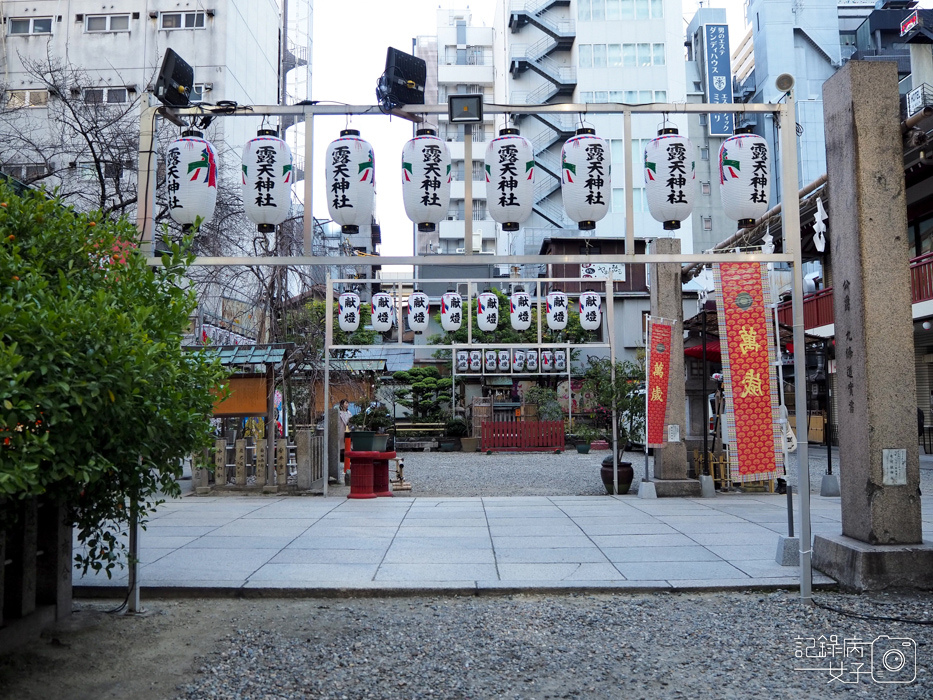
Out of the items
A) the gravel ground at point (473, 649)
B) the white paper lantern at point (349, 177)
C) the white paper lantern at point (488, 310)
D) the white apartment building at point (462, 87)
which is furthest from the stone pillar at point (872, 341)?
the white apartment building at point (462, 87)

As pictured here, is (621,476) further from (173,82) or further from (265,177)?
(173,82)

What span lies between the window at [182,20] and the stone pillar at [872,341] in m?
30.1

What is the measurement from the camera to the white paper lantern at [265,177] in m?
7.78

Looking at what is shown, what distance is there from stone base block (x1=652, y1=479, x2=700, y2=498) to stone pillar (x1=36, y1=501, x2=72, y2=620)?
10.4 m

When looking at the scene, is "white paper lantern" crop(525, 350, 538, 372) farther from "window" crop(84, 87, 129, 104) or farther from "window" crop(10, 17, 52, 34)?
"window" crop(10, 17, 52, 34)

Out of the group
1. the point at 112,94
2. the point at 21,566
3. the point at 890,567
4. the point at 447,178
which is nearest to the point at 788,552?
the point at 890,567

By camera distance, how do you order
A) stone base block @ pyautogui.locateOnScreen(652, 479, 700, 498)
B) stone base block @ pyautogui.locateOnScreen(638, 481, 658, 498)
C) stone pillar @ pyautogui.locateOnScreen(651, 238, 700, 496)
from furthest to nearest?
1. stone pillar @ pyautogui.locateOnScreen(651, 238, 700, 496)
2. stone base block @ pyautogui.locateOnScreen(652, 479, 700, 498)
3. stone base block @ pyautogui.locateOnScreen(638, 481, 658, 498)

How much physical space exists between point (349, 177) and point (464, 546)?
14.9ft

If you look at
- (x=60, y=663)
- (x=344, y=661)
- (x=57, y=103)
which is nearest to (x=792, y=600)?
(x=344, y=661)

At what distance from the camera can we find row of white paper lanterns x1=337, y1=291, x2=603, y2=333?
59.9ft

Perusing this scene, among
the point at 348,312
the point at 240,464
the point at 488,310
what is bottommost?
the point at 240,464

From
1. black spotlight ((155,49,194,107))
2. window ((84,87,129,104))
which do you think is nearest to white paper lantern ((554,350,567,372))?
black spotlight ((155,49,194,107))

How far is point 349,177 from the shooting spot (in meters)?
7.99

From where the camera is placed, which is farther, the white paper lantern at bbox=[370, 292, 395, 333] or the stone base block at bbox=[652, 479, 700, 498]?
the white paper lantern at bbox=[370, 292, 395, 333]
